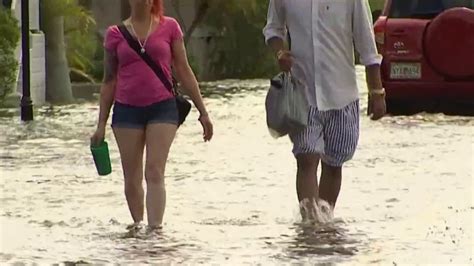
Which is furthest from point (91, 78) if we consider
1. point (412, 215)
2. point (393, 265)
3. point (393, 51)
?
point (393, 265)

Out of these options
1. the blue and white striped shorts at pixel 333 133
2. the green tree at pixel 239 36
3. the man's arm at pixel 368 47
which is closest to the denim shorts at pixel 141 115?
the blue and white striped shorts at pixel 333 133

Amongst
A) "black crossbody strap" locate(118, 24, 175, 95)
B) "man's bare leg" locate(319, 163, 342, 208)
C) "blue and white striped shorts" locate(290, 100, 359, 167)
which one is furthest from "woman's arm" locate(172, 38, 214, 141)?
"man's bare leg" locate(319, 163, 342, 208)

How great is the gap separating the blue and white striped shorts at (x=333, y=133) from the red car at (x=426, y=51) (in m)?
8.20

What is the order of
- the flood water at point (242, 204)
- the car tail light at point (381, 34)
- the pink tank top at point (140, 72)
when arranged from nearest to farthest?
1. the flood water at point (242, 204)
2. the pink tank top at point (140, 72)
3. the car tail light at point (381, 34)

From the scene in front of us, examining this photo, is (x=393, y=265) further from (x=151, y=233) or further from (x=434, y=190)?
(x=434, y=190)

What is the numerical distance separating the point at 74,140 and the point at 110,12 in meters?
24.5

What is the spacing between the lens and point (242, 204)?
11.2 m

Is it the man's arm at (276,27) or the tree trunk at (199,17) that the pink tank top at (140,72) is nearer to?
the man's arm at (276,27)

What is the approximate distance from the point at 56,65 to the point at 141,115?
16.4m

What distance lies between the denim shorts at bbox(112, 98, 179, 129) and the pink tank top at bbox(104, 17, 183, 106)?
0.03 m

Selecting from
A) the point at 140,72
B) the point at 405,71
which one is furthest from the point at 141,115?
the point at 405,71

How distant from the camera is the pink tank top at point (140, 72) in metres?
9.59

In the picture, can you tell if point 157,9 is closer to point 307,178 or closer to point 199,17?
point 307,178

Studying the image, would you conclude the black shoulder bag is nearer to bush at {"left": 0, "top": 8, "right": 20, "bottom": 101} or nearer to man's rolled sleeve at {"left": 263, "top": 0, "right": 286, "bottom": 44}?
man's rolled sleeve at {"left": 263, "top": 0, "right": 286, "bottom": 44}
